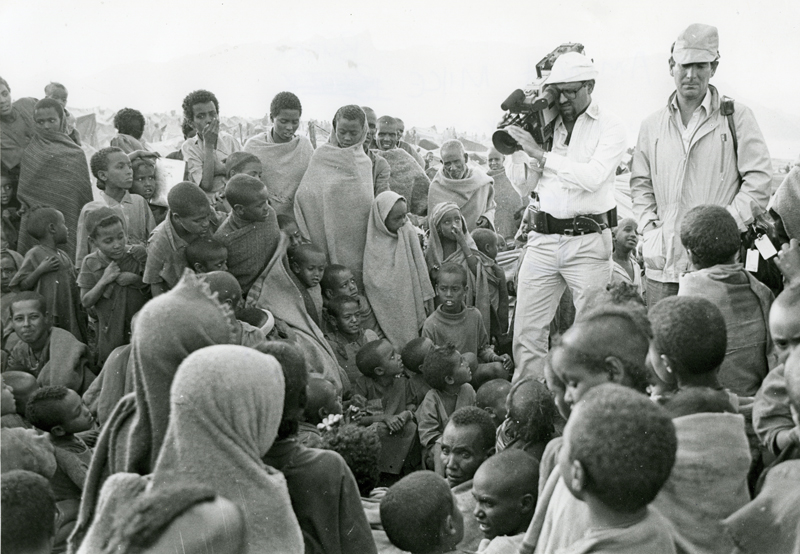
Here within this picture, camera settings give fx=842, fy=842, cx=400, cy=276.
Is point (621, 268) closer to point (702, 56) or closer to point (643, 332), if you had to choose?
point (702, 56)

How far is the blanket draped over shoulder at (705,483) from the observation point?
2.13 metres

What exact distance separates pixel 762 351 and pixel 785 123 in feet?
6.87

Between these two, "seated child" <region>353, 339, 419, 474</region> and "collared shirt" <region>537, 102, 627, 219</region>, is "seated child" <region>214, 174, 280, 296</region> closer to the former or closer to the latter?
"seated child" <region>353, 339, 419, 474</region>

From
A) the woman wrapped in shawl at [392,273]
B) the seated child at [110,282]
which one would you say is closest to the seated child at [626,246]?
the woman wrapped in shawl at [392,273]

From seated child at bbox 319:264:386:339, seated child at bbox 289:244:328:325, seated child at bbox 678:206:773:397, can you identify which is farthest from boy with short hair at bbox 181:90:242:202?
seated child at bbox 678:206:773:397

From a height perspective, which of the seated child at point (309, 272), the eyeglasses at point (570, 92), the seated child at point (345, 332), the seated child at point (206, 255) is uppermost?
the eyeglasses at point (570, 92)

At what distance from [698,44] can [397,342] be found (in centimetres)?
240

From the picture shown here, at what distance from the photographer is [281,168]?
5.36m

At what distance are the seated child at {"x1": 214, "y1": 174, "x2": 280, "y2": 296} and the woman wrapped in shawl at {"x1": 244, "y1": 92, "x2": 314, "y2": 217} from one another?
0.65 meters

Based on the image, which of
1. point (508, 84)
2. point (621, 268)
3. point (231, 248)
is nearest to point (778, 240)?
point (621, 268)

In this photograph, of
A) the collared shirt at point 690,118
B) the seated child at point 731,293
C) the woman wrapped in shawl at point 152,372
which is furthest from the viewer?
the collared shirt at point 690,118

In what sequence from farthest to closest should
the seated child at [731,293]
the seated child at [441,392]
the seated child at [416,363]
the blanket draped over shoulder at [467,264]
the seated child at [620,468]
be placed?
the blanket draped over shoulder at [467,264]
the seated child at [416,363]
the seated child at [441,392]
the seated child at [731,293]
the seated child at [620,468]

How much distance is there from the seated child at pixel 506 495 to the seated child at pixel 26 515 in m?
1.36

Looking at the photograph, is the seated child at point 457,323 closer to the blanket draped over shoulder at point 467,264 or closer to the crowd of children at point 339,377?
the crowd of children at point 339,377
